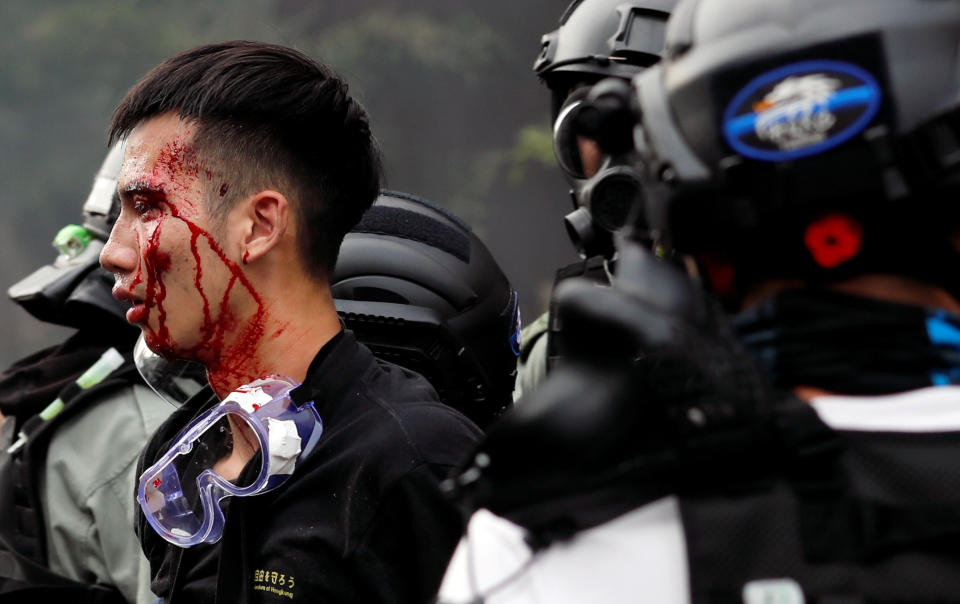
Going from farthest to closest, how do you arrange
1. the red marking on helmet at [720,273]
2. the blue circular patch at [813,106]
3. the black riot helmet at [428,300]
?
the black riot helmet at [428,300] → the red marking on helmet at [720,273] → the blue circular patch at [813,106]

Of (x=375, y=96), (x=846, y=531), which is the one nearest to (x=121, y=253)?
(x=846, y=531)

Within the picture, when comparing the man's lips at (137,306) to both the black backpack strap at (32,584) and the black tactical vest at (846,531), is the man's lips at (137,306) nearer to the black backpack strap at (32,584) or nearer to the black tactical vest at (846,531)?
the black backpack strap at (32,584)

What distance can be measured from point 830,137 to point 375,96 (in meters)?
7.39

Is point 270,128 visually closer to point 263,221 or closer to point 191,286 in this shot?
point 263,221

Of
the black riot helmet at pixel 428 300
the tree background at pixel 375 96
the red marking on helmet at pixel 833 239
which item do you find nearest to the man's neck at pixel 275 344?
the black riot helmet at pixel 428 300

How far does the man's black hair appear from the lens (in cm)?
228

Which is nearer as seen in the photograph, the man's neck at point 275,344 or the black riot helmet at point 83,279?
the man's neck at point 275,344

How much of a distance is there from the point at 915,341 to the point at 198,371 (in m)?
2.32

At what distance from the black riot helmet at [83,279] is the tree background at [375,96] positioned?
426 cm

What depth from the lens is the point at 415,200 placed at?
291 cm

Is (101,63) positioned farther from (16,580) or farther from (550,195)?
(16,580)

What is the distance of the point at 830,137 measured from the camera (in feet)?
3.79

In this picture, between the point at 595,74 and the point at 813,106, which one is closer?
the point at 813,106

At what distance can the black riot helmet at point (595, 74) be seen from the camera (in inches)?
96.9
